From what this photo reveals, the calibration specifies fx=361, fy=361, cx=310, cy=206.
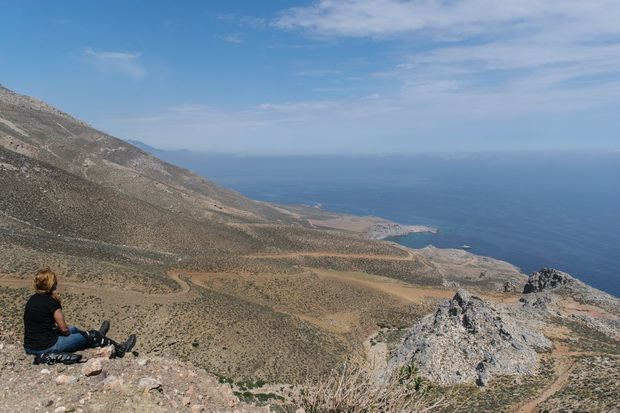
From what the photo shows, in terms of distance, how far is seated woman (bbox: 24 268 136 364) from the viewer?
27.9 feet

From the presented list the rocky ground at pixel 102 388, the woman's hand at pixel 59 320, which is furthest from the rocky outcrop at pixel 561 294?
the woman's hand at pixel 59 320

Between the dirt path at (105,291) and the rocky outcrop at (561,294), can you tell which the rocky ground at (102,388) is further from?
the rocky outcrop at (561,294)

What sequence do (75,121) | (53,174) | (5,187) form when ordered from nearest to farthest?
(5,187)
(53,174)
(75,121)

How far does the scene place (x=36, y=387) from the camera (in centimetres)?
801

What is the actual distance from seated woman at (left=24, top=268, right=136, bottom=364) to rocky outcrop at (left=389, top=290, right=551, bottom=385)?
1865 cm

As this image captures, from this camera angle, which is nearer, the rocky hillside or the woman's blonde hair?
the woman's blonde hair

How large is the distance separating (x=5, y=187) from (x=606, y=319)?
6535 cm

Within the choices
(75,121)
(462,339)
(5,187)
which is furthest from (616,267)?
(75,121)

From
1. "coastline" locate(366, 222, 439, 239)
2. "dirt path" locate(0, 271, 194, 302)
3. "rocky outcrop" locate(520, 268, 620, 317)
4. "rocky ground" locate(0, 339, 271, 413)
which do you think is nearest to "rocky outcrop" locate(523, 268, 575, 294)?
"rocky outcrop" locate(520, 268, 620, 317)

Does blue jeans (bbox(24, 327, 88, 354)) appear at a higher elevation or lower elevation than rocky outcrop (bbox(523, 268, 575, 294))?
higher

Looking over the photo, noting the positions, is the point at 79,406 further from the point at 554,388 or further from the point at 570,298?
the point at 570,298

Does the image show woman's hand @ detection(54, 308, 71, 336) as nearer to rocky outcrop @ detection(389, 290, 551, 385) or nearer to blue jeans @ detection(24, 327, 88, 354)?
blue jeans @ detection(24, 327, 88, 354)

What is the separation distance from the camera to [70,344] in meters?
9.19

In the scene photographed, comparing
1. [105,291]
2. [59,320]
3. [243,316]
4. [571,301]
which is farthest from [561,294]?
[59,320]
